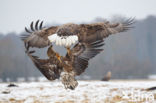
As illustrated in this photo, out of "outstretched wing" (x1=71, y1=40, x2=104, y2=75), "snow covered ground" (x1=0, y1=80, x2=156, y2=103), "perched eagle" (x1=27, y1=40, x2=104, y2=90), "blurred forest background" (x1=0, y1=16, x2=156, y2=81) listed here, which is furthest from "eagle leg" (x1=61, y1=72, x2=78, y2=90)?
"blurred forest background" (x1=0, y1=16, x2=156, y2=81)

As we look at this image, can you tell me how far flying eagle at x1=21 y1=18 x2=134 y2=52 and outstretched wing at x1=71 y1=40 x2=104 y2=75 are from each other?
95 millimetres

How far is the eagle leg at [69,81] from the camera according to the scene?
10.8ft

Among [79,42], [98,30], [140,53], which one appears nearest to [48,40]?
[79,42]

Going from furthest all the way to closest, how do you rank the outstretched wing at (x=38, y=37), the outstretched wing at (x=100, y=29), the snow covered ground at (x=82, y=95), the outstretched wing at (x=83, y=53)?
the snow covered ground at (x=82, y=95) → the outstretched wing at (x=38, y=37) → the outstretched wing at (x=100, y=29) → the outstretched wing at (x=83, y=53)

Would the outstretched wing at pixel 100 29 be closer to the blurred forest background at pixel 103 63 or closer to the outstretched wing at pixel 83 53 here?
the outstretched wing at pixel 83 53

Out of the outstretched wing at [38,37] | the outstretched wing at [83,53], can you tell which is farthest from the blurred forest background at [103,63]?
the outstretched wing at [83,53]

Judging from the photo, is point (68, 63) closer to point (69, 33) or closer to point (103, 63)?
point (69, 33)

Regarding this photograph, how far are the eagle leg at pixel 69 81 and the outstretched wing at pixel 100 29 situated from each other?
503 mm

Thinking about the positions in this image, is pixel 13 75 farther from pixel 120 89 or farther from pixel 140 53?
pixel 140 53

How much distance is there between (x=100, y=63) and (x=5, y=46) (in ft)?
35.6

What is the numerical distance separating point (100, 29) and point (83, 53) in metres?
0.45

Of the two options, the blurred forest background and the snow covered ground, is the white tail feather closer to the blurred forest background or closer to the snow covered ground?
the snow covered ground

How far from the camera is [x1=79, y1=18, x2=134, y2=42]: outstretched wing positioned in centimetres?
359

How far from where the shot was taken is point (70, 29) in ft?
11.2
